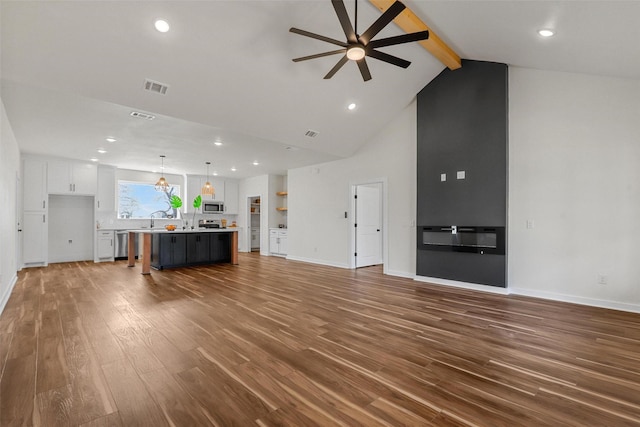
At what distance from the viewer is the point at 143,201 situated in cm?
962

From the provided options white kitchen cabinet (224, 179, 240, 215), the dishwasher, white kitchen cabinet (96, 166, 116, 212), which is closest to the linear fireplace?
white kitchen cabinet (224, 179, 240, 215)

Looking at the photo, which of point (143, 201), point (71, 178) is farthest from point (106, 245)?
point (71, 178)

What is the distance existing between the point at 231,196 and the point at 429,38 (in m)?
8.68

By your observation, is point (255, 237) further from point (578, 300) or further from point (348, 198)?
point (578, 300)

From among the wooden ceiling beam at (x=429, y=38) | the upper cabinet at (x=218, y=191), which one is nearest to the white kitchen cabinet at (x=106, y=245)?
the upper cabinet at (x=218, y=191)

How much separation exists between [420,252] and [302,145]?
3.09 m

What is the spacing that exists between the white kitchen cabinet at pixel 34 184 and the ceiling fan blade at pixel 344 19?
841cm

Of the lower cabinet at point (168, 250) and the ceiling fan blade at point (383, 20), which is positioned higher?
the ceiling fan blade at point (383, 20)

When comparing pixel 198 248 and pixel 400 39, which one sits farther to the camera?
pixel 198 248

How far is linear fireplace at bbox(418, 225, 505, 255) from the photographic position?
471 centimetres

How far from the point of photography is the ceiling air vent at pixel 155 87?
3.73 metres

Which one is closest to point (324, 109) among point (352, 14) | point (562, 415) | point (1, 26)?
point (352, 14)

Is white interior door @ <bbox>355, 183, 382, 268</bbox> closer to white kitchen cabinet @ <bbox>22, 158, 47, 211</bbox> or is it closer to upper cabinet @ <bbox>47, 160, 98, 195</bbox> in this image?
upper cabinet @ <bbox>47, 160, 98, 195</bbox>

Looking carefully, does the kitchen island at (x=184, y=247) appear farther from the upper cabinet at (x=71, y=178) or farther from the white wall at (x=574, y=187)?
the white wall at (x=574, y=187)
